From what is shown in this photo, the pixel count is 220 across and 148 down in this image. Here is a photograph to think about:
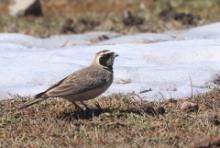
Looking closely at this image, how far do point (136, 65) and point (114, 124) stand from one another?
2.95 metres

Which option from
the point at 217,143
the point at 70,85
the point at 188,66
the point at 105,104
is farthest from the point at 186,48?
the point at 217,143

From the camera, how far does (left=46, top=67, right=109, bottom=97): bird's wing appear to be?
24.4 feet

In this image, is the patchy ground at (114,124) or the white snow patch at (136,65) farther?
the white snow patch at (136,65)

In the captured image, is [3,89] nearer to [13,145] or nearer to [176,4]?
[13,145]

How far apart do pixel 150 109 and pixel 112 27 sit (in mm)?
7128

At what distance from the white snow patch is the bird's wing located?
3.34ft

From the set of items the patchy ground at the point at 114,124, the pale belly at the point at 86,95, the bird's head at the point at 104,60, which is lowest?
the patchy ground at the point at 114,124

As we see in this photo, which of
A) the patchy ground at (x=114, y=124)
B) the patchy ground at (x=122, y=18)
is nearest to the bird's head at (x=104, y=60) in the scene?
the patchy ground at (x=114, y=124)

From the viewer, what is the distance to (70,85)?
7.52 m

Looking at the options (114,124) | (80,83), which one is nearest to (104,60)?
(80,83)

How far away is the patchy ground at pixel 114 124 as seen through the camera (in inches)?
264

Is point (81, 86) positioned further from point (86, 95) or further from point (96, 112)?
point (96, 112)

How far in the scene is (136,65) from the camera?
10.2m

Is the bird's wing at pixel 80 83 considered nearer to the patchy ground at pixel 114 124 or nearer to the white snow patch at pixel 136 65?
the patchy ground at pixel 114 124
